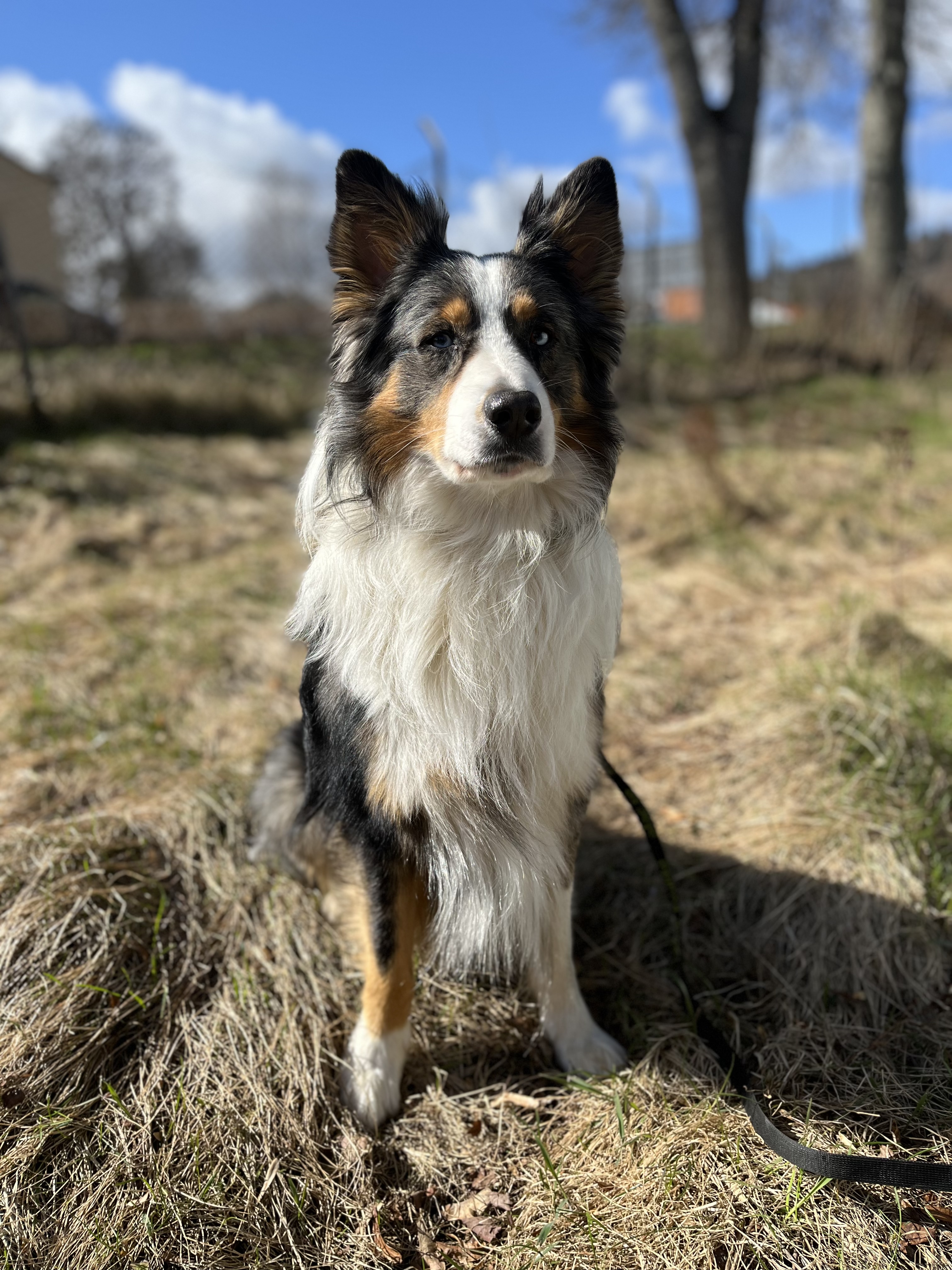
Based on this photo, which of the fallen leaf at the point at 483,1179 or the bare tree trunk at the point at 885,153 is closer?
the fallen leaf at the point at 483,1179

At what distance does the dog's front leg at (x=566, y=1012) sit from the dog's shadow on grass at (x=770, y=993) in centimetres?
9

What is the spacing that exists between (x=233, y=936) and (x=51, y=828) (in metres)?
0.75

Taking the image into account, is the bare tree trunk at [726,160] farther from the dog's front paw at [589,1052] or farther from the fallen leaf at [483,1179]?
the fallen leaf at [483,1179]

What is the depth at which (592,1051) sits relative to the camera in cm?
253

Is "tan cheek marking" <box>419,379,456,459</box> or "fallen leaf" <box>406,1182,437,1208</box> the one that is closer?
"tan cheek marking" <box>419,379,456,459</box>

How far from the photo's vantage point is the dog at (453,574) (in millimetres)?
2125

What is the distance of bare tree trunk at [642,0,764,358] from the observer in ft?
A: 37.3

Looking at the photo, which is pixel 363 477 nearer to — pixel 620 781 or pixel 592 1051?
pixel 620 781

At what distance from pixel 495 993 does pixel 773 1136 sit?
944mm

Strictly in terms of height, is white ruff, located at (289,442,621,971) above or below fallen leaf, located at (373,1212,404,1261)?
above

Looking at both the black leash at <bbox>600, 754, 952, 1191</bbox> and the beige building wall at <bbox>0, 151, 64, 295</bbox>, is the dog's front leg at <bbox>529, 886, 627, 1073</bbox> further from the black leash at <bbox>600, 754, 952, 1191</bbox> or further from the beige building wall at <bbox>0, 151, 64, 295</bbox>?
the beige building wall at <bbox>0, 151, 64, 295</bbox>

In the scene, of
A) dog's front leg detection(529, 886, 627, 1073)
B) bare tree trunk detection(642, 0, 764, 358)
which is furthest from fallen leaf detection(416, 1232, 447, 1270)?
bare tree trunk detection(642, 0, 764, 358)

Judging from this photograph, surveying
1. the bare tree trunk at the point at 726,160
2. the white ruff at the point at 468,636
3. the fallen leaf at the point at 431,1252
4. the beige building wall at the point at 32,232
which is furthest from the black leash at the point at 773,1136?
the beige building wall at the point at 32,232

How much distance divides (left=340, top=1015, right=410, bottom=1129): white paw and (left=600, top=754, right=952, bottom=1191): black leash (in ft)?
3.00
